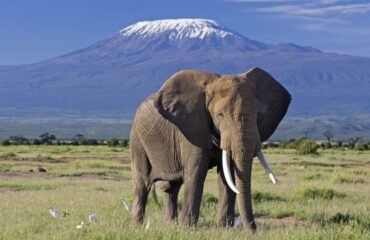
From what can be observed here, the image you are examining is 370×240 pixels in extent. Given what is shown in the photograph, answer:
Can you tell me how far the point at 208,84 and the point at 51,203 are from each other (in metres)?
6.12

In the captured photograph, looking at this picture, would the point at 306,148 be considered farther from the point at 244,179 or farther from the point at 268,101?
the point at 244,179

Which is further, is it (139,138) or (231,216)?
(139,138)

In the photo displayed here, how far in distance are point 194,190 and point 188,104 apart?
1.16 m

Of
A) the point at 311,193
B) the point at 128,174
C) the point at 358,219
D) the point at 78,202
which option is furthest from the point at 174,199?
the point at 128,174

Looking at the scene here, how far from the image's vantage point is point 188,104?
11.3m

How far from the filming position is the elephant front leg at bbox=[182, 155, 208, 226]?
1110cm

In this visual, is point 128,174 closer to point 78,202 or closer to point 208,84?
point 78,202

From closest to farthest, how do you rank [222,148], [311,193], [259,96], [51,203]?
[222,148]
[259,96]
[51,203]
[311,193]

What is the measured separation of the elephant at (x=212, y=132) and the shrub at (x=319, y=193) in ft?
18.8

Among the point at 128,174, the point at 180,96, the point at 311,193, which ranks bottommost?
the point at 128,174

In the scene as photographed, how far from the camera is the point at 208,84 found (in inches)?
444

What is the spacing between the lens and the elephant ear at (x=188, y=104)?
11.1m

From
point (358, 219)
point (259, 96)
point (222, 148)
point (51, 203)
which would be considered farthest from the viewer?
point (51, 203)

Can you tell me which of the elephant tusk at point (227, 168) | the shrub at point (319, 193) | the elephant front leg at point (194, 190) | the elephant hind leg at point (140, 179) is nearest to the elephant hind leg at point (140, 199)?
the elephant hind leg at point (140, 179)
